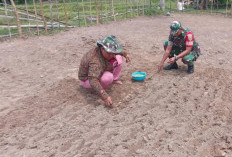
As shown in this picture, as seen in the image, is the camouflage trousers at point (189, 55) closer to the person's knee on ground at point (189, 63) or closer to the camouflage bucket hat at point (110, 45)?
the person's knee on ground at point (189, 63)

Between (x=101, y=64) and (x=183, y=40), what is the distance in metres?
1.56

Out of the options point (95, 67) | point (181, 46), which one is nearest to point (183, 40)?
point (181, 46)

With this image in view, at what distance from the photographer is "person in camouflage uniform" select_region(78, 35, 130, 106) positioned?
284 cm

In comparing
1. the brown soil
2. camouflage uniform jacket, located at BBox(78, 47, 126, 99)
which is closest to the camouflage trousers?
the brown soil

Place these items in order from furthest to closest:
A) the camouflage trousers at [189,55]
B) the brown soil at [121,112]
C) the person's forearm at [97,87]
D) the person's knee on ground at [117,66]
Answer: the camouflage trousers at [189,55], the person's knee on ground at [117,66], the person's forearm at [97,87], the brown soil at [121,112]

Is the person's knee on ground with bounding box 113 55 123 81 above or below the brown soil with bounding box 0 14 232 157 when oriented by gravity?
above

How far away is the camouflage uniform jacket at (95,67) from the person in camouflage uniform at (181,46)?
108cm

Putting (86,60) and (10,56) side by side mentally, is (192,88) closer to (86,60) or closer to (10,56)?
(86,60)

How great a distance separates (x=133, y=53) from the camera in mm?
5340

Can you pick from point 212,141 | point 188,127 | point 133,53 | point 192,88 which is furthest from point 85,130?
point 133,53

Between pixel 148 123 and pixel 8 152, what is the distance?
147cm

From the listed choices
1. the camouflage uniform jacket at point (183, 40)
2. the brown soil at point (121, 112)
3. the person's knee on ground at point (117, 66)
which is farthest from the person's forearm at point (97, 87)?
the camouflage uniform jacket at point (183, 40)

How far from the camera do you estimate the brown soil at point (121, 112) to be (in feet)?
7.61

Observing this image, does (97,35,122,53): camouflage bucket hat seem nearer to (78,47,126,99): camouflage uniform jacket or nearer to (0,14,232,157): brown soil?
(78,47,126,99): camouflage uniform jacket
